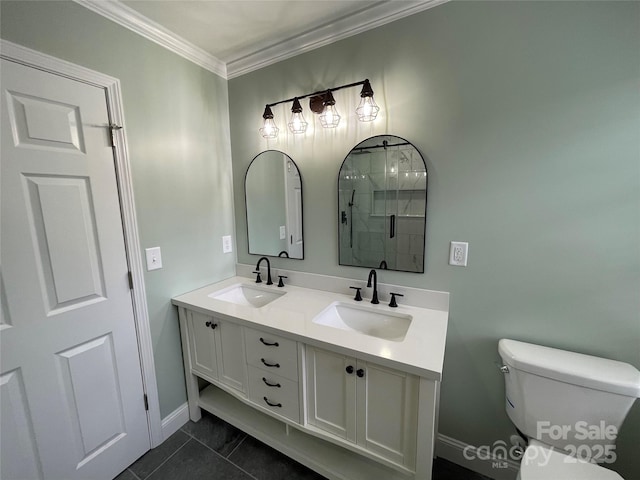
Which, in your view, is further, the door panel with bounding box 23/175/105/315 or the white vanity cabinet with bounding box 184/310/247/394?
the white vanity cabinet with bounding box 184/310/247/394

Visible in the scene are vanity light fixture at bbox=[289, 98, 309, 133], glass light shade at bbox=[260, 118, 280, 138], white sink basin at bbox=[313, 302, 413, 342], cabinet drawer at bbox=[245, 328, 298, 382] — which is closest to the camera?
cabinet drawer at bbox=[245, 328, 298, 382]

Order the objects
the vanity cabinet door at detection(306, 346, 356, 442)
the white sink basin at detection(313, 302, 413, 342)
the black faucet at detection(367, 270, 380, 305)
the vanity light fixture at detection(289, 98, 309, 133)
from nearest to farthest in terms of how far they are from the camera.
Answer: the vanity cabinet door at detection(306, 346, 356, 442) → the white sink basin at detection(313, 302, 413, 342) → the black faucet at detection(367, 270, 380, 305) → the vanity light fixture at detection(289, 98, 309, 133)

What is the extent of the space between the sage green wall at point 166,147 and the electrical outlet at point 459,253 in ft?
5.30

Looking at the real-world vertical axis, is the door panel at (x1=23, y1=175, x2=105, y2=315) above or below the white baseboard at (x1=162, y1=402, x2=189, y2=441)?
above

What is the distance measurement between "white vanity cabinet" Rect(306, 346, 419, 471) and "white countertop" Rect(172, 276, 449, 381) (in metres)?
0.07

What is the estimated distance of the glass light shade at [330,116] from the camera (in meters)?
1.48

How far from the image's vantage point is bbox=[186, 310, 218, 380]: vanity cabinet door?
1553mm

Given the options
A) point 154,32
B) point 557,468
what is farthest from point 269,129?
point 557,468

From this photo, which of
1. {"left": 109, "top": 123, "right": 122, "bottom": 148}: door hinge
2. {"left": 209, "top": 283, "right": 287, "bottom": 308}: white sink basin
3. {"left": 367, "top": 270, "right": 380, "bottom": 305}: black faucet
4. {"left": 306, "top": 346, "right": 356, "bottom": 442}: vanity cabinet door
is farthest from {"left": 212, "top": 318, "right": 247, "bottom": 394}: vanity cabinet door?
{"left": 109, "top": 123, "right": 122, "bottom": 148}: door hinge

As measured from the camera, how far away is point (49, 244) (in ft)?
3.62

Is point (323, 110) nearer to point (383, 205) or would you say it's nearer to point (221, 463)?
point (383, 205)

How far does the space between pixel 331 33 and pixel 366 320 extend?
1698mm

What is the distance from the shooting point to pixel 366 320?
1465mm

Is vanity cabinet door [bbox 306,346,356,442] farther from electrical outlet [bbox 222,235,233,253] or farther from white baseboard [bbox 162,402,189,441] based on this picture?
electrical outlet [bbox 222,235,233,253]
